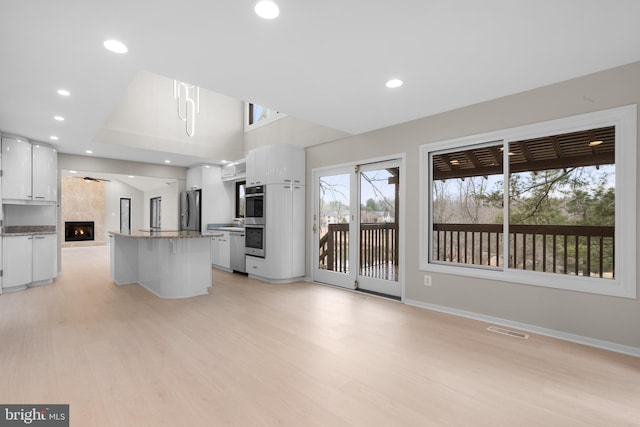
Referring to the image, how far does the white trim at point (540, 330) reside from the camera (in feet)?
8.28

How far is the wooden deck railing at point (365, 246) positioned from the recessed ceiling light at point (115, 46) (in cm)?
348

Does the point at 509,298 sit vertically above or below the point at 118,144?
below

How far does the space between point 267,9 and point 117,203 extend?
1302cm

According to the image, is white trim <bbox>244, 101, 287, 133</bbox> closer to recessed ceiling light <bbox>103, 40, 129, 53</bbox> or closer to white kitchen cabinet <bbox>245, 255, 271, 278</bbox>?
white kitchen cabinet <bbox>245, 255, 271, 278</bbox>

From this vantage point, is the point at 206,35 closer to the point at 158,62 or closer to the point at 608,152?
the point at 158,62

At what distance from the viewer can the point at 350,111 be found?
11.9 ft

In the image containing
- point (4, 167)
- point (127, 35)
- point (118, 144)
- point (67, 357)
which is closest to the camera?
point (127, 35)

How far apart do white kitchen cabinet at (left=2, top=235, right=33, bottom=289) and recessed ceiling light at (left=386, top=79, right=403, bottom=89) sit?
566 cm

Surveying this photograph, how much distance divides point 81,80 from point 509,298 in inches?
185

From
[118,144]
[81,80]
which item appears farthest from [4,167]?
[81,80]

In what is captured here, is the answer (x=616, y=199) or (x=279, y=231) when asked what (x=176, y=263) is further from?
(x=616, y=199)

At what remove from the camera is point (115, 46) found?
2.27m

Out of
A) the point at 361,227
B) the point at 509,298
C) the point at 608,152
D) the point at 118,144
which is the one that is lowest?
the point at 509,298

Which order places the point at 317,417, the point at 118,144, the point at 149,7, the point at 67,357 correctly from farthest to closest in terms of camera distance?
1. the point at 118,144
2. the point at 67,357
3. the point at 149,7
4. the point at 317,417
